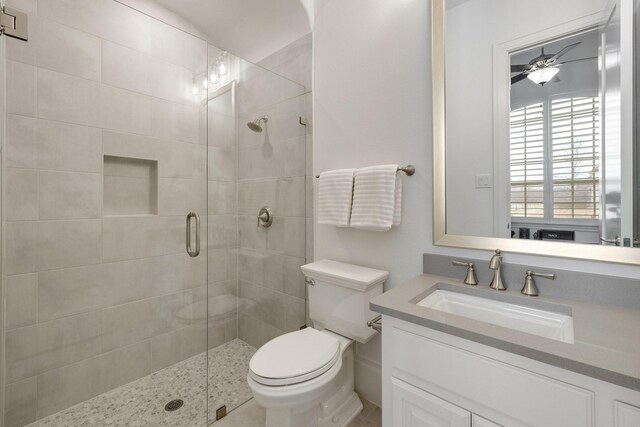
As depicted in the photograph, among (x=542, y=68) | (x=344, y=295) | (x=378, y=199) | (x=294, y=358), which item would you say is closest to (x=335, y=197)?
(x=378, y=199)

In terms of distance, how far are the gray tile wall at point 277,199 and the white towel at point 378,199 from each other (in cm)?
53

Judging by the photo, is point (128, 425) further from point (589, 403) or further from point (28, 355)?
point (589, 403)

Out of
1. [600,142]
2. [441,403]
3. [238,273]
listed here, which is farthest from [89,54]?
[600,142]

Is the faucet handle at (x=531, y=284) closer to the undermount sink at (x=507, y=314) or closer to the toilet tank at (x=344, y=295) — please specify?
the undermount sink at (x=507, y=314)

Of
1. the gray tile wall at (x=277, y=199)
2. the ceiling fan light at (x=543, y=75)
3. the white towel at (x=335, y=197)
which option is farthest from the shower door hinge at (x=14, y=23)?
the ceiling fan light at (x=543, y=75)

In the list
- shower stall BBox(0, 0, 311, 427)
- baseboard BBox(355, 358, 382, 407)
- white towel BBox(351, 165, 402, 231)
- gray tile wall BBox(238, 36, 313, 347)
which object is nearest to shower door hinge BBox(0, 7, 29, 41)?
shower stall BBox(0, 0, 311, 427)

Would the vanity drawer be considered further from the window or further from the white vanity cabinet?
the window

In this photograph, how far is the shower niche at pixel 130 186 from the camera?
5.60 feet

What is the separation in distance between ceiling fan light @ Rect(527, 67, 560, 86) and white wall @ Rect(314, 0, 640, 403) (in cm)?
40

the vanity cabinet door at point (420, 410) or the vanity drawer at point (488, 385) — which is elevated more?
the vanity drawer at point (488, 385)

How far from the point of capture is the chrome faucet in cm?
112

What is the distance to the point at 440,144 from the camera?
1.33m

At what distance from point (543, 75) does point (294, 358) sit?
155 centimetres

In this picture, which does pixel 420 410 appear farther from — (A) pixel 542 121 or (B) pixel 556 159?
(A) pixel 542 121
